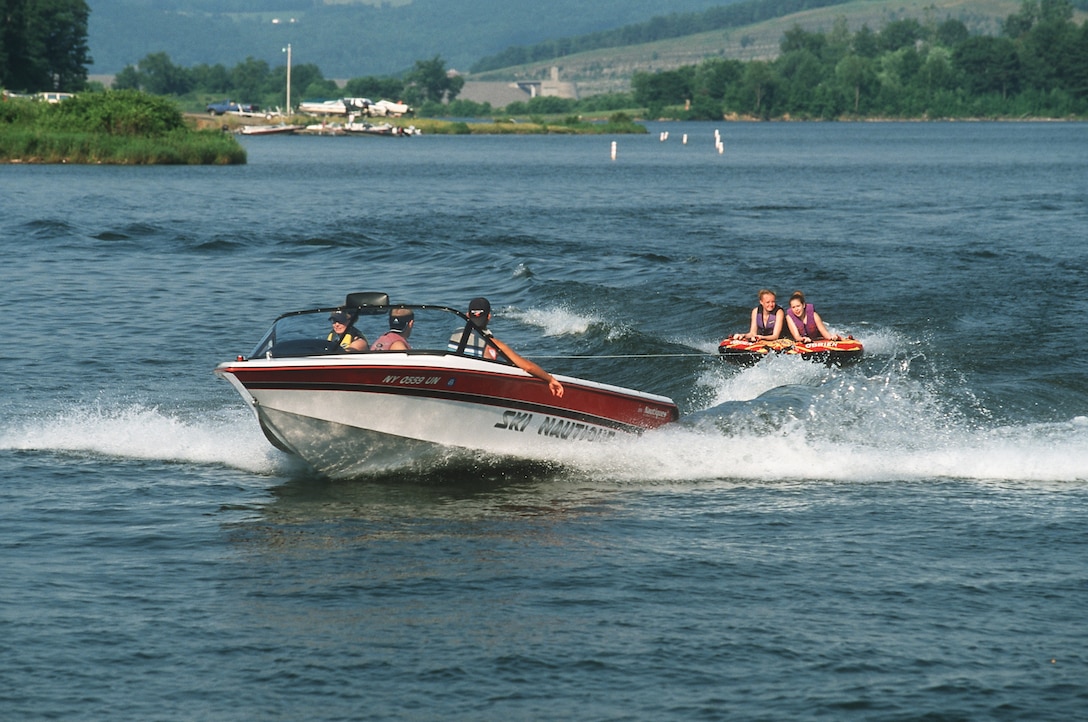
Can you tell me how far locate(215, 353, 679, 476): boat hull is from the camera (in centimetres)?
1358

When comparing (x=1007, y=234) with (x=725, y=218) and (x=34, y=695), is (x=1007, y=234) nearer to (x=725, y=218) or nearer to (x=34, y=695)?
(x=725, y=218)

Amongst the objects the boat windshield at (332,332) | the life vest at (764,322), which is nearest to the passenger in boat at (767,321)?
the life vest at (764,322)

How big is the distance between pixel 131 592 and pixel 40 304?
18394mm

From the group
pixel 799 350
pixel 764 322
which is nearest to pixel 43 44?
pixel 764 322

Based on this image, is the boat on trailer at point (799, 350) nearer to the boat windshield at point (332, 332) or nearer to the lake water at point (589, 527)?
the lake water at point (589, 527)

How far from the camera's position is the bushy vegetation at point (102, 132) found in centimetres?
6956

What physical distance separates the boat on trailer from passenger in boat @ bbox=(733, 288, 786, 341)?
0.12 m

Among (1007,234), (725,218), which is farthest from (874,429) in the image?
(725,218)

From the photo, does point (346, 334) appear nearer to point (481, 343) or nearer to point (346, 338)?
point (346, 338)

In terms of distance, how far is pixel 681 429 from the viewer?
15.9 meters

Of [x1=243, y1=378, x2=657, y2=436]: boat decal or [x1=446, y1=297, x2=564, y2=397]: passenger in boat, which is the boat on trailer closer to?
[x1=243, y1=378, x2=657, y2=436]: boat decal

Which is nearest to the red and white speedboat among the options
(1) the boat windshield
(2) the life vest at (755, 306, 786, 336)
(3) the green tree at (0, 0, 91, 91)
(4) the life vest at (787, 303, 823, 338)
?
(1) the boat windshield

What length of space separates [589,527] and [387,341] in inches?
113

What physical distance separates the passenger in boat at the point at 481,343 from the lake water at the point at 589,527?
131 centimetres
